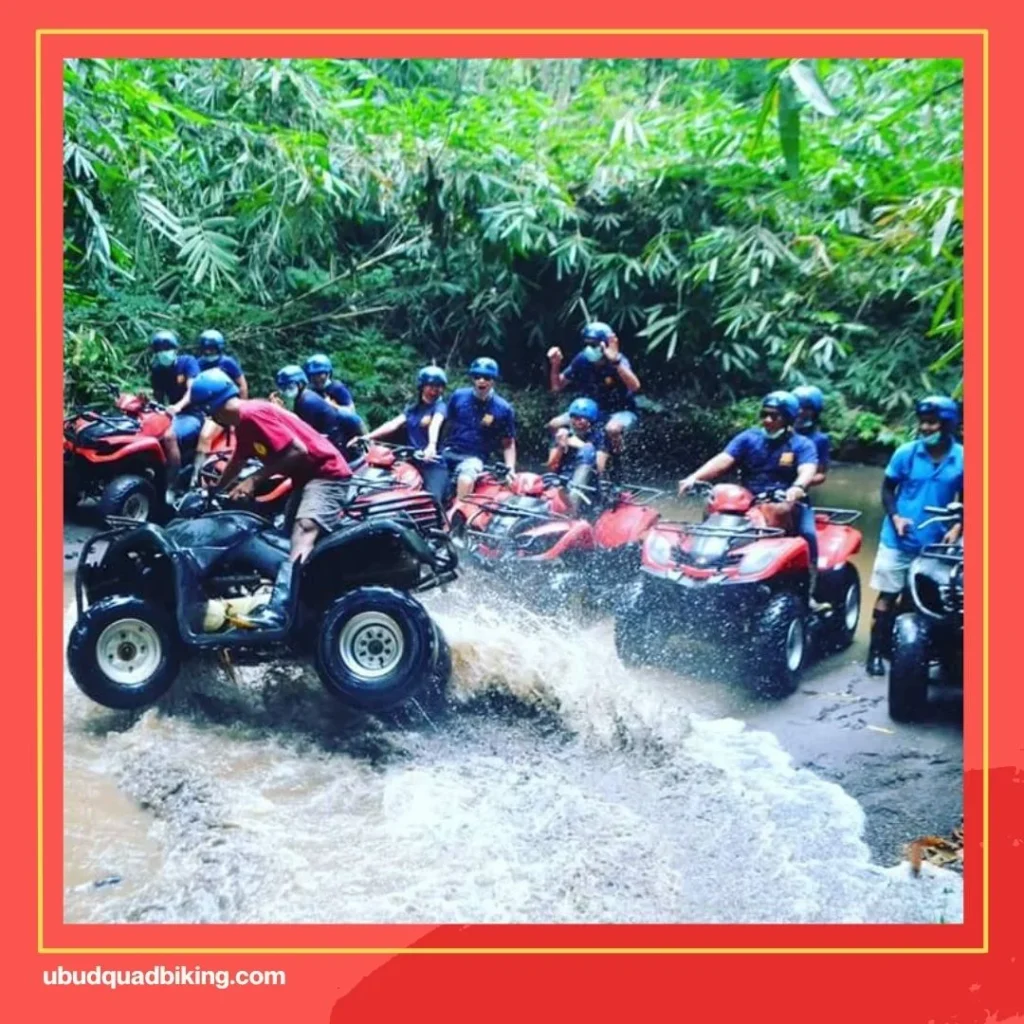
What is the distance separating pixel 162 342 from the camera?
3.17 meters

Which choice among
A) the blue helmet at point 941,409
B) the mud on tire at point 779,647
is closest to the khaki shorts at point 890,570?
the mud on tire at point 779,647

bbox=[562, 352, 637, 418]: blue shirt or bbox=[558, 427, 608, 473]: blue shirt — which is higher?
bbox=[562, 352, 637, 418]: blue shirt

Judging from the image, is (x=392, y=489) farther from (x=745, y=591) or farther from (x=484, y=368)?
(x=745, y=591)

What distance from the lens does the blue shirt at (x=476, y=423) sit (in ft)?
10.8

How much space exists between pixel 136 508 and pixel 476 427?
94cm

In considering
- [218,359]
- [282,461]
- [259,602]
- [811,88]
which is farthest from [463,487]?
[811,88]

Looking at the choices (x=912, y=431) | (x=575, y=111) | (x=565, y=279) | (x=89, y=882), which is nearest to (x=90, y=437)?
(x=89, y=882)

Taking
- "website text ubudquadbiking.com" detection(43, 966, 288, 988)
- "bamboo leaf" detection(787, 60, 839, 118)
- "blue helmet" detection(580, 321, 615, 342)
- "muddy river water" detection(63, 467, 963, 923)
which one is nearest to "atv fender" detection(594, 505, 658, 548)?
"muddy river water" detection(63, 467, 963, 923)

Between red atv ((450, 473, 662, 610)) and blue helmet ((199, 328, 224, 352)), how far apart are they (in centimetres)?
77

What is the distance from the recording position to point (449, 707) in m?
3.12

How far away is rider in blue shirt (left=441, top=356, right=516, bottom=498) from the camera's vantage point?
3.27 metres

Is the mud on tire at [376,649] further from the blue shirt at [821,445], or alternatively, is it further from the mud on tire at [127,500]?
the blue shirt at [821,445]

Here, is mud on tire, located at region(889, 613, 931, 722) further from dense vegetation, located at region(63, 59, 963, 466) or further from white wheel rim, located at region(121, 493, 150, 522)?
white wheel rim, located at region(121, 493, 150, 522)

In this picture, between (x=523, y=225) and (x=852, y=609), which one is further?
(x=523, y=225)
